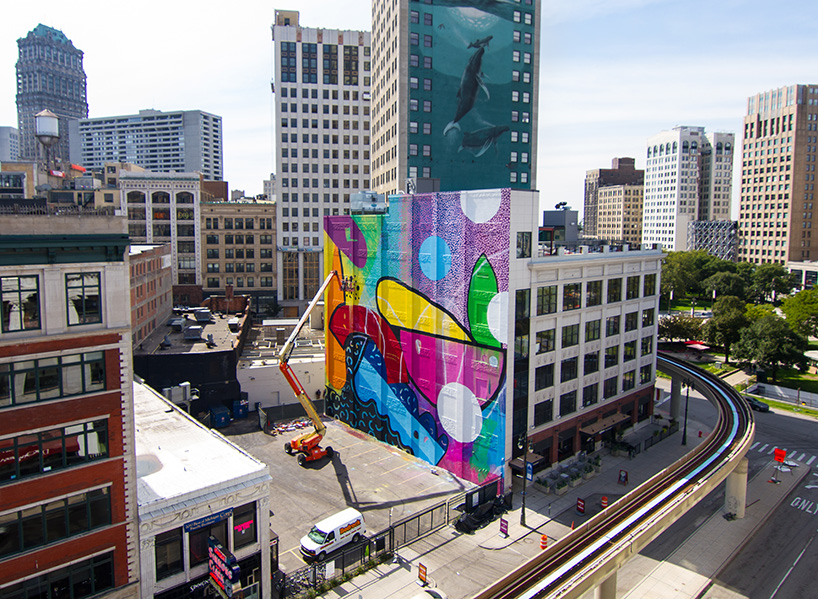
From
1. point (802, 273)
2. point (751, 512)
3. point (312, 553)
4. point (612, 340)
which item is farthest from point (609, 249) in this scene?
point (802, 273)

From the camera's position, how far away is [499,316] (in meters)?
42.7

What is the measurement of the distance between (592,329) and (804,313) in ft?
214

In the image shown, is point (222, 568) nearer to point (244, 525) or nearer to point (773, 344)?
point (244, 525)

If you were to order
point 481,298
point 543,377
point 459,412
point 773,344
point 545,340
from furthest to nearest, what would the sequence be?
point 773,344 → point 543,377 → point 545,340 → point 459,412 → point 481,298

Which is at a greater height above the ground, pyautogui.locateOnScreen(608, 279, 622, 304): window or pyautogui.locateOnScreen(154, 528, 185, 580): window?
pyautogui.locateOnScreen(608, 279, 622, 304): window

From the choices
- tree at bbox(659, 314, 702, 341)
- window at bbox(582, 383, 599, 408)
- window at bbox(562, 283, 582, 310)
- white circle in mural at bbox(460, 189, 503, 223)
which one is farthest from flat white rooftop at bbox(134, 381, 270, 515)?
tree at bbox(659, 314, 702, 341)

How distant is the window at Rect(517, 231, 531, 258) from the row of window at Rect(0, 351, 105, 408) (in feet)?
94.3

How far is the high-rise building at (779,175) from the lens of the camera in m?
170

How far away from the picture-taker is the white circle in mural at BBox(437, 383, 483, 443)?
44688 mm

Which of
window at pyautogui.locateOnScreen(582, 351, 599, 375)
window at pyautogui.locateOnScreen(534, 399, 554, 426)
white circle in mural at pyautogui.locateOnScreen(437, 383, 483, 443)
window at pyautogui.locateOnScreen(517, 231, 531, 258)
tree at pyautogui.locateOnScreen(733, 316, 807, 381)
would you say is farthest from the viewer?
tree at pyautogui.locateOnScreen(733, 316, 807, 381)

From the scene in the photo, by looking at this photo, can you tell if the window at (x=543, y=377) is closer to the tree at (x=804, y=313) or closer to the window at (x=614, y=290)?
the window at (x=614, y=290)

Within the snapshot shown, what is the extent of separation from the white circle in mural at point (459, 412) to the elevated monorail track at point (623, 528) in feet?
46.1

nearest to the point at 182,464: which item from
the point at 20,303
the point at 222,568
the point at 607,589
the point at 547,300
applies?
the point at 222,568

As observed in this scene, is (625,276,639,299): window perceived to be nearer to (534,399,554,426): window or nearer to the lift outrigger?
(534,399,554,426): window
